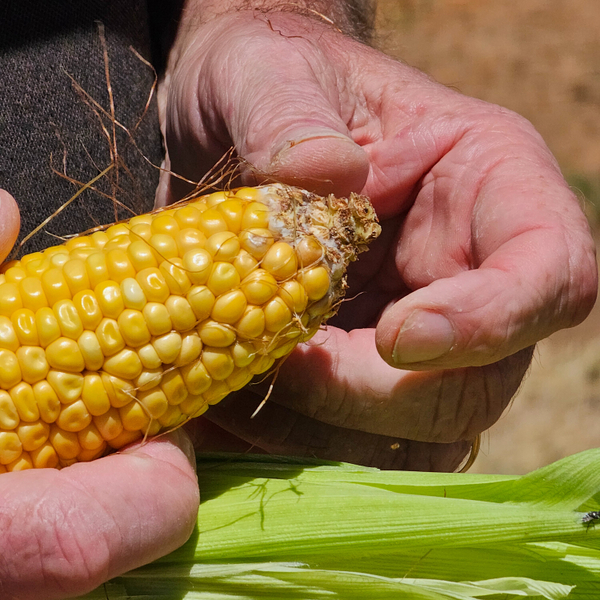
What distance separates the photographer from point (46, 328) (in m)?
1.28

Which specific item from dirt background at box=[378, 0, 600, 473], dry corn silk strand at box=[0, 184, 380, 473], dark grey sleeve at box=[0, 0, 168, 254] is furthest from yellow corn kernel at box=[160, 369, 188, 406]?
dirt background at box=[378, 0, 600, 473]

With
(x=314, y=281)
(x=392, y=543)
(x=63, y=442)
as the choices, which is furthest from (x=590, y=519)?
(x=63, y=442)

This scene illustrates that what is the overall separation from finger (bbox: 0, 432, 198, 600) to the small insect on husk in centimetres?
77

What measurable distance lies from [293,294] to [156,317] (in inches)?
10.8

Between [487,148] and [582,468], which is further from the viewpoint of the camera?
[487,148]

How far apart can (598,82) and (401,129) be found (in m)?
6.70

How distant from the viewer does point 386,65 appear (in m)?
2.19

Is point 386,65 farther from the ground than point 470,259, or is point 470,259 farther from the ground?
point 386,65

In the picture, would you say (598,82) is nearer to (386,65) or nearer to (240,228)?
(386,65)

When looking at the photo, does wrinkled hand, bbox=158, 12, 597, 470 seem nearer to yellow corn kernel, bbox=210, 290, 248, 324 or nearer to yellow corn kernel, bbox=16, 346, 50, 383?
yellow corn kernel, bbox=210, 290, 248, 324

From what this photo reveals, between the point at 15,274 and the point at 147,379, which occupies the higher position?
the point at 15,274

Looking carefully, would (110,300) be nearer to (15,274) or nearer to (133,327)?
(133,327)

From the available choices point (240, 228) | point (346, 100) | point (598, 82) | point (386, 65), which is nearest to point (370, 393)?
point (240, 228)

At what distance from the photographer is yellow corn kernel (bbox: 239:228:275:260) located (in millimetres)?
1374
